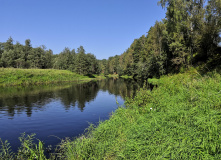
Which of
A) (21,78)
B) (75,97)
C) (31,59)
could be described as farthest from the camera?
(31,59)

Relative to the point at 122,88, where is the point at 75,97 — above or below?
below

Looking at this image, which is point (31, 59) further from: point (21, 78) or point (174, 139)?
point (174, 139)

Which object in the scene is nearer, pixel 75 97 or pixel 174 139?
pixel 174 139

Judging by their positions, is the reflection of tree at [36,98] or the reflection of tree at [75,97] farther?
the reflection of tree at [75,97]

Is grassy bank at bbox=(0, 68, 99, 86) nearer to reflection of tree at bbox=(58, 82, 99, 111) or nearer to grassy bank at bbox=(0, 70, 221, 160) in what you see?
reflection of tree at bbox=(58, 82, 99, 111)

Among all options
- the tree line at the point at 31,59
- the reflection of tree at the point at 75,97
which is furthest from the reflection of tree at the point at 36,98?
the tree line at the point at 31,59

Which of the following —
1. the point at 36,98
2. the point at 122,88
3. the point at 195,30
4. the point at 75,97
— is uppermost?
the point at 195,30

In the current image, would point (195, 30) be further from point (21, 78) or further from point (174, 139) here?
point (21, 78)

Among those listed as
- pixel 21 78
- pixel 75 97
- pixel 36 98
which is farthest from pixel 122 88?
pixel 21 78

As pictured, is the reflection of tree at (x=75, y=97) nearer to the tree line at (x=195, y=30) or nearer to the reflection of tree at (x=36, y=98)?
the reflection of tree at (x=36, y=98)

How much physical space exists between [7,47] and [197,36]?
114668 millimetres

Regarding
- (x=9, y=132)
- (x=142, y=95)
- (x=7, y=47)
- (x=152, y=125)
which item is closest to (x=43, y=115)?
(x=9, y=132)

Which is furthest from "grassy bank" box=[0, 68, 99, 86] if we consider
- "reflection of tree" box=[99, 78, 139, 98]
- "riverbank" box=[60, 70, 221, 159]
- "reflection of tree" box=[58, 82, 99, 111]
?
"riverbank" box=[60, 70, 221, 159]

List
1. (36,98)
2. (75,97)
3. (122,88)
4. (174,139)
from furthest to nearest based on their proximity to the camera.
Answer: (122,88) → (75,97) → (36,98) → (174,139)
